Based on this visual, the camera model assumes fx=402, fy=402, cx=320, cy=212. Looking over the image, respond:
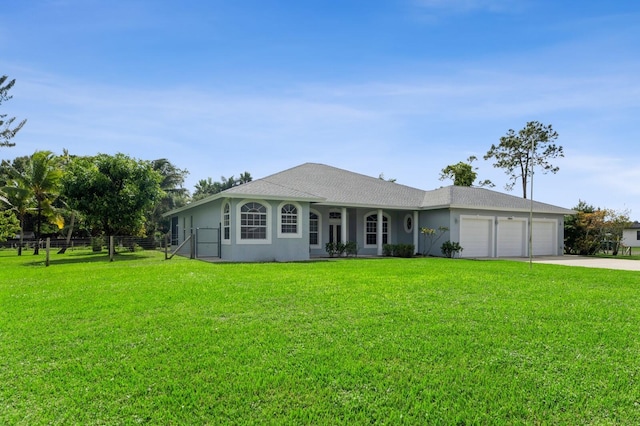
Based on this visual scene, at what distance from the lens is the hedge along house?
17.5 metres

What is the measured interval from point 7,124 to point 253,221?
77.4 feet

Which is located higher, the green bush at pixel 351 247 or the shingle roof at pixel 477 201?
the shingle roof at pixel 477 201

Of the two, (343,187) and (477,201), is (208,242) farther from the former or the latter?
(477,201)

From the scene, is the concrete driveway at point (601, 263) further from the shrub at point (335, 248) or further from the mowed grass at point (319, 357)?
the mowed grass at point (319, 357)

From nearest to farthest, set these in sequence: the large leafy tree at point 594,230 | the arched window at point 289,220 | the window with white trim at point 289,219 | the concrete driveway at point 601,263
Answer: the concrete driveway at point 601,263 < the arched window at point 289,220 < the window with white trim at point 289,219 < the large leafy tree at point 594,230

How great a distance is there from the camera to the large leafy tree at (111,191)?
23000 millimetres

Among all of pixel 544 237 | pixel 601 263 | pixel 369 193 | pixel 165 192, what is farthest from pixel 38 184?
pixel 601 263

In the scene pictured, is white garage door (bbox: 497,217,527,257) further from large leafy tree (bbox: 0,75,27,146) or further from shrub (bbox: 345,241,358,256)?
large leafy tree (bbox: 0,75,27,146)

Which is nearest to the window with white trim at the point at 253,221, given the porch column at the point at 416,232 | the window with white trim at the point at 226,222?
the window with white trim at the point at 226,222

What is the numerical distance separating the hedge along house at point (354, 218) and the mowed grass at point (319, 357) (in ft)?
29.1

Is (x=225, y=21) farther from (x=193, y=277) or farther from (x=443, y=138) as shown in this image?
(x=443, y=138)

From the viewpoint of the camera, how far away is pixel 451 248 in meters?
21.0

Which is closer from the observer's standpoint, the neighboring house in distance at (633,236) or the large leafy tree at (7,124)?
the large leafy tree at (7,124)

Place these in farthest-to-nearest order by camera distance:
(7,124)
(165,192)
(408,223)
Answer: (165,192) → (7,124) → (408,223)
